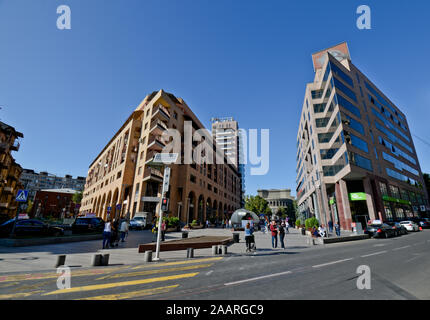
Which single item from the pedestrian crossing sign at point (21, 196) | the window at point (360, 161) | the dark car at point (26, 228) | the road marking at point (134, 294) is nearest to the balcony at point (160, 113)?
the dark car at point (26, 228)

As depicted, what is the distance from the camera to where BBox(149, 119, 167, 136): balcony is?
38.1m

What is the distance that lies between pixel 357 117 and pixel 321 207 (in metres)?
16.7

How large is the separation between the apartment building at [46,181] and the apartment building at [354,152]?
129994 millimetres

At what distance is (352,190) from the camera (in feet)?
101

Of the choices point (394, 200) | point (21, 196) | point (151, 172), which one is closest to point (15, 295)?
point (21, 196)

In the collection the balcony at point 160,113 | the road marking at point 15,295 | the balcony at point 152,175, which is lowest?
the road marking at point 15,295

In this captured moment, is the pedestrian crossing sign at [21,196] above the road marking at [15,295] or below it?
above

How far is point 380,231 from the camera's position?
19.6m

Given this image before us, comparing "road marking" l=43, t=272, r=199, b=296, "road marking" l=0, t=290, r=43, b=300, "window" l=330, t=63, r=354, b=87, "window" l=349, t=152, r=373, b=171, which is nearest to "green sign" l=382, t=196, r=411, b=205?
"window" l=349, t=152, r=373, b=171

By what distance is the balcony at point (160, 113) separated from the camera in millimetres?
38847

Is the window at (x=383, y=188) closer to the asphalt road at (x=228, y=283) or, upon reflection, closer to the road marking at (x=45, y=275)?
the asphalt road at (x=228, y=283)

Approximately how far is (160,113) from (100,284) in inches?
1435

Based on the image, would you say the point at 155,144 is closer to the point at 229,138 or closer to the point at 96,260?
the point at 96,260
